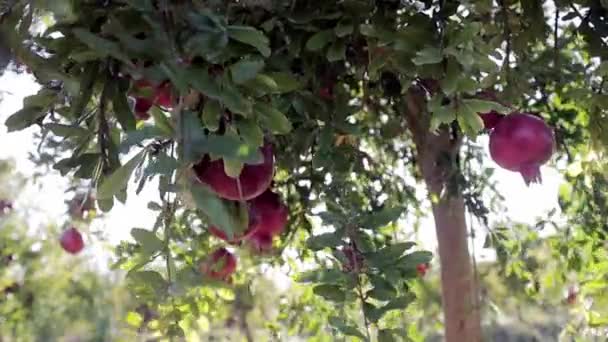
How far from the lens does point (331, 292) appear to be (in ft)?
1.98

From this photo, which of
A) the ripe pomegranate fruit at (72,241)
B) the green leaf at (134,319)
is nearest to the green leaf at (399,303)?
the green leaf at (134,319)

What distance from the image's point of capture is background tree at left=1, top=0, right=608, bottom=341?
1.29 ft

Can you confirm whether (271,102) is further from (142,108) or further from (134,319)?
(134,319)

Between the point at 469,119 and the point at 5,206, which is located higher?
the point at 5,206

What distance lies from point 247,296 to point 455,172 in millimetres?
345

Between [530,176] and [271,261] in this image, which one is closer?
[530,176]

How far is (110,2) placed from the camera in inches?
18.9

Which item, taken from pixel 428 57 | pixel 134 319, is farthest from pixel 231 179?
pixel 134 319

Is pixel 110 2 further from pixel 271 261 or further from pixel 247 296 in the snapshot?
pixel 271 261

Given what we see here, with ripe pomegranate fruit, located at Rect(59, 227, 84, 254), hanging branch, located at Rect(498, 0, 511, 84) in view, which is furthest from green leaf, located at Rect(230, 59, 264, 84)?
ripe pomegranate fruit, located at Rect(59, 227, 84, 254)

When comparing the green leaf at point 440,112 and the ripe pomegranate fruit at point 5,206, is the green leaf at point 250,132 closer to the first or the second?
the green leaf at point 440,112

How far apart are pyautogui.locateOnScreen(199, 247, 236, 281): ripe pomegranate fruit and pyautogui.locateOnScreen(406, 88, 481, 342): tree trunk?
1.12 feet

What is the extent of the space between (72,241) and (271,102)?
89 cm

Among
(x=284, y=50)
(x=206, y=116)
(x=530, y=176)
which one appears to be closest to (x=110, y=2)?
(x=206, y=116)
